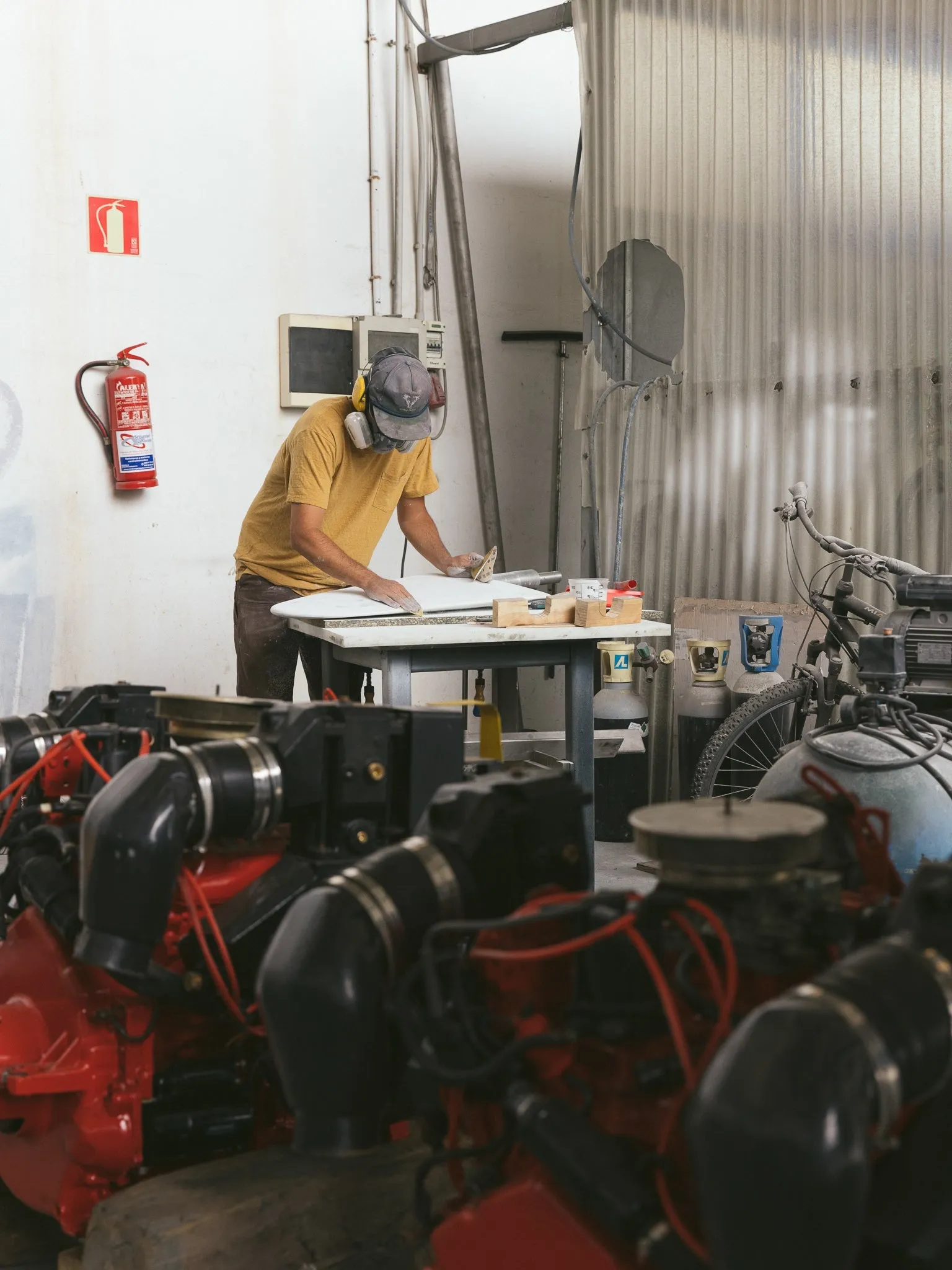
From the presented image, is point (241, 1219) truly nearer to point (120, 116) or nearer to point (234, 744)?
point (234, 744)

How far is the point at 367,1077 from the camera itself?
3.53ft

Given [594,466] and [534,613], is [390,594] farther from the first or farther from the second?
[594,466]

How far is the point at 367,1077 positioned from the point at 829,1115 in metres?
0.46

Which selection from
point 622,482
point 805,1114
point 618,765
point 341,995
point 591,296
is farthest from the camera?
point 591,296

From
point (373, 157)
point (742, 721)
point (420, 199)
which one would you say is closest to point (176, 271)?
point (373, 157)

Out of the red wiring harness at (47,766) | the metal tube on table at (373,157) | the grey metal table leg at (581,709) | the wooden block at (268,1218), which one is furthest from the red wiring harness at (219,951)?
the metal tube on table at (373,157)

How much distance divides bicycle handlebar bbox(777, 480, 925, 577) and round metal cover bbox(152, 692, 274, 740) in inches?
91.5

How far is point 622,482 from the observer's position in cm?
460

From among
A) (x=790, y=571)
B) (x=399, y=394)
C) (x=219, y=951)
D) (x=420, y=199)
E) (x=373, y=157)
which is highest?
(x=373, y=157)

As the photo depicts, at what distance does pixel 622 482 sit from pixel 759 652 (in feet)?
3.09

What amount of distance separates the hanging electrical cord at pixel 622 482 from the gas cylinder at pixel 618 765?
0.45m

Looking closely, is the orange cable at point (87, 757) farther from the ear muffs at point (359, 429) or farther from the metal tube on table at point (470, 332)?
the metal tube on table at point (470, 332)

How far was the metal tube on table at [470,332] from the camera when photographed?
5055 mm

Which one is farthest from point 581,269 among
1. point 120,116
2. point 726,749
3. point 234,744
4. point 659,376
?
point 234,744
